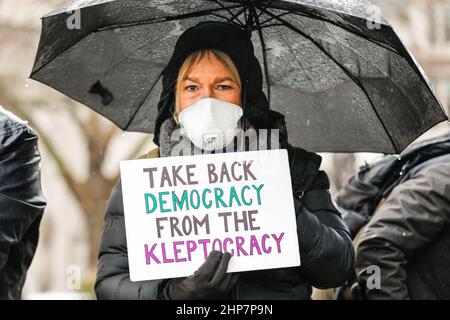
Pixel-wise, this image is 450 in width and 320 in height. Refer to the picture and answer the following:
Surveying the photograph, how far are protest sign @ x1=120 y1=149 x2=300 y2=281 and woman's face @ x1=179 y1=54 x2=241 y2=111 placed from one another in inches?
10.2

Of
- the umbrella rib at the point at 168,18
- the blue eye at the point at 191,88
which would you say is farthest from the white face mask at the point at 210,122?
the umbrella rib at the point at 168,18

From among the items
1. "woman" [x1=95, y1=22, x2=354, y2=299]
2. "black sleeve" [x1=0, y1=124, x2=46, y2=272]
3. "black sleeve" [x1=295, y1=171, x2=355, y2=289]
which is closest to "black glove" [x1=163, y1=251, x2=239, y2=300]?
"woman" [x1=95, y1=22, x2=354, y2=299]

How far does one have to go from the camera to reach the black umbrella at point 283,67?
4.54 metres

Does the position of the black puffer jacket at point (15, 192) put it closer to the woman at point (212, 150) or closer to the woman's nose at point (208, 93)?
the woman at point (212, 150)

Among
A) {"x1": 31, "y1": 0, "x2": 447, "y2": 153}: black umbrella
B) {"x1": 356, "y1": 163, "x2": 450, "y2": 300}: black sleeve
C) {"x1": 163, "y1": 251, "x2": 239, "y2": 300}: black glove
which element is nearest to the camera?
{"x1": 163, "y1": 251, "x2": 239, "y2": 300}: black glove

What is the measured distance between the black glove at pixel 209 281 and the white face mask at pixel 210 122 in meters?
0.48

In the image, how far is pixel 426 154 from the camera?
5102 mm

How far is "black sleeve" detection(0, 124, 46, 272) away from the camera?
449 centimetres

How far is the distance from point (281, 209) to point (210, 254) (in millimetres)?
373

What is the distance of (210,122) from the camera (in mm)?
4164

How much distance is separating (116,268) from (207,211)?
1.56ft

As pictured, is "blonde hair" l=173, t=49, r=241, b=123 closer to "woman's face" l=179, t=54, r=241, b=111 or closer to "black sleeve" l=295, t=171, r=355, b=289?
"woman's face" l=179, t=54, r=241, b=111

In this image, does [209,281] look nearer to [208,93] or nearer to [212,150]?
[212,150]
